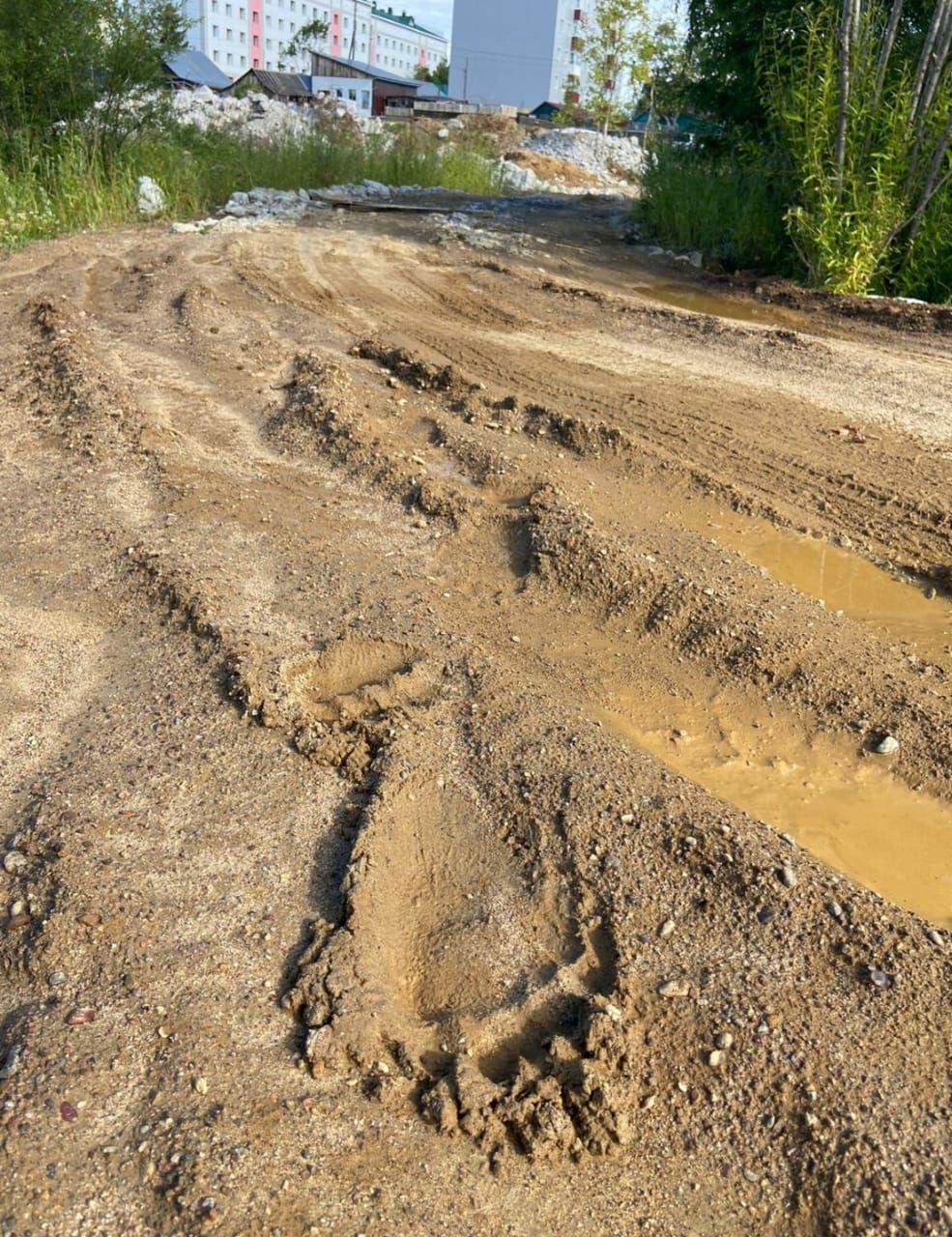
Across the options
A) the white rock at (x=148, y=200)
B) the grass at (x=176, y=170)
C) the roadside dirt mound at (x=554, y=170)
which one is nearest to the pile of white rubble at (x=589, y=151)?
the roadside dirt mound at (x=554, y=170)

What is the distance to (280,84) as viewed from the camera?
46.1m

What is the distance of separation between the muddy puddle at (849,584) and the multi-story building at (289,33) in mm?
70327

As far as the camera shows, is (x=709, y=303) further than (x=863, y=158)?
Yes

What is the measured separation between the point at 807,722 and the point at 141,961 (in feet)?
7.08

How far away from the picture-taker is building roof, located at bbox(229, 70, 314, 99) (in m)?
44.2

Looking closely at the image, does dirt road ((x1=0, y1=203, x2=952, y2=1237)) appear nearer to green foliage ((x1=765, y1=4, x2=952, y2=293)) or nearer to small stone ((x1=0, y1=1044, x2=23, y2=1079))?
small stone ((x1=0, y1=1044, x2=23, y2=1079))

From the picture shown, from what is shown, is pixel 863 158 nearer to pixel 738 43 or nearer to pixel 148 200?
pixel 738 43

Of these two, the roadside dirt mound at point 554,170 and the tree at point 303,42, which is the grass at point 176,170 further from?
the tree at point 303,42

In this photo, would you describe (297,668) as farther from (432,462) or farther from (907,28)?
(907,28)

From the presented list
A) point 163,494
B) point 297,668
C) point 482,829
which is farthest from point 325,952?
point 163,494

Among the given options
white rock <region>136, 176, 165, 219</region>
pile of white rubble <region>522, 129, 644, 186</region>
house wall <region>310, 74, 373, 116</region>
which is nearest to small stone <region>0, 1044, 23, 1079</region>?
white rock <region>136, 176, 165, 219</region>

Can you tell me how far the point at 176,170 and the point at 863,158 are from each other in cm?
882

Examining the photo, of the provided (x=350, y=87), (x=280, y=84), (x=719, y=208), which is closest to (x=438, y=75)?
(x=350, y=87)

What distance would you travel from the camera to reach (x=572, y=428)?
17.3 ft
